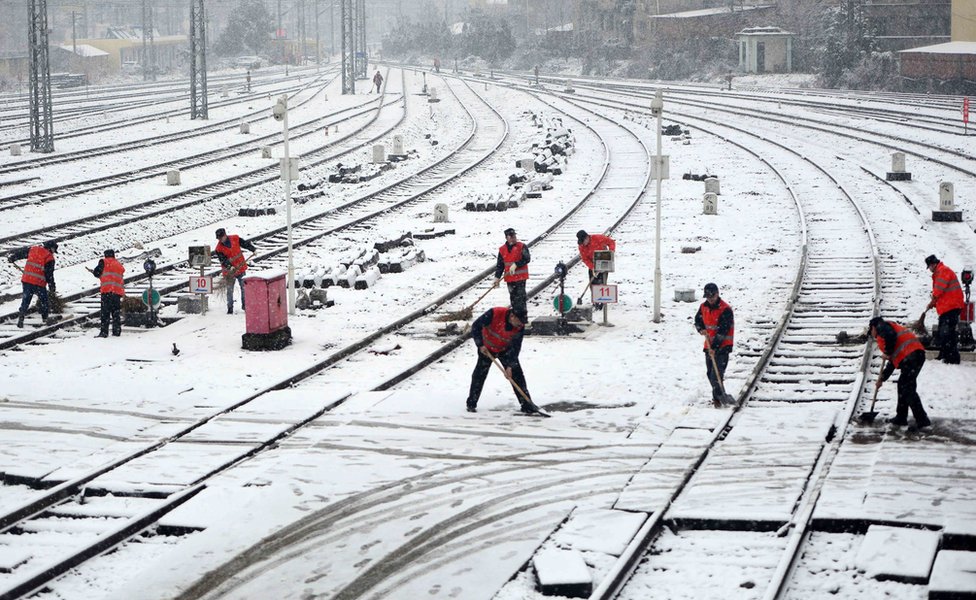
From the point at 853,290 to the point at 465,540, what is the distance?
12542 mm

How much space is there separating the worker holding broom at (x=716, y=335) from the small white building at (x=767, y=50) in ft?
220

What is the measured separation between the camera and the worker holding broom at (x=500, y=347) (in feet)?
48.3

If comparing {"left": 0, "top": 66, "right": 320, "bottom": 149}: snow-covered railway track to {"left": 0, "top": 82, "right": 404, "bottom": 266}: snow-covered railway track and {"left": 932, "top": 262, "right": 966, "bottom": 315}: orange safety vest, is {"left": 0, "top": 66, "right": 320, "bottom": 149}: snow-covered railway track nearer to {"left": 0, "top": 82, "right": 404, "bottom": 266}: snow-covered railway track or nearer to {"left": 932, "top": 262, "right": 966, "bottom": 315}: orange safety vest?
Result: {"left": 0, "top": 82, "right": 404, "bottom": 266}: snow-covered railway track

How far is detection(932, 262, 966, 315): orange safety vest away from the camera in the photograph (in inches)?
650

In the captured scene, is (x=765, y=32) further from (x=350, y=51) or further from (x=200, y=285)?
(x=200, y=285)

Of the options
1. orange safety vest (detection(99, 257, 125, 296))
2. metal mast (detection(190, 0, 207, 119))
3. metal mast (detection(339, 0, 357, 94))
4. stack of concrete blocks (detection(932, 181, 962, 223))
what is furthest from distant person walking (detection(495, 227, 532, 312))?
metal mast (detection(339, 0, 357, 94))

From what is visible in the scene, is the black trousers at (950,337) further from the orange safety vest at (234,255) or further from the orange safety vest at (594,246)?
the orange safety vest at (234,255)

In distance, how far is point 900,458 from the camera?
1281 cm

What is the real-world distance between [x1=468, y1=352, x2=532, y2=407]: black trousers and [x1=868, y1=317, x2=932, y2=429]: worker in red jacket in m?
3.87

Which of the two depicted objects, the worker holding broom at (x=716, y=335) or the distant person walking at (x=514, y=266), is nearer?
the worker holding broom at (x=716, y=335)

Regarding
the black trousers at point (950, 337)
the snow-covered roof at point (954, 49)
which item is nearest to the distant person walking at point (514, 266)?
the black trousers at point (950, 337)

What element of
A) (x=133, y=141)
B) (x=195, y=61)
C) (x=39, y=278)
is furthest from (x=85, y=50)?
(x=39, y=278)

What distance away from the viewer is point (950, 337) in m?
16.6

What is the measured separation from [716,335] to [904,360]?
234 centimetres
